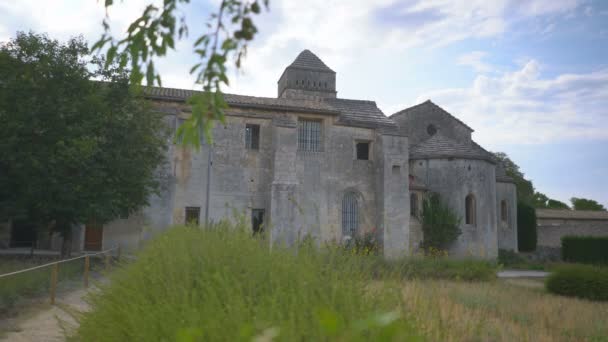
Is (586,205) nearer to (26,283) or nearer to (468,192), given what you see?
(468,192)

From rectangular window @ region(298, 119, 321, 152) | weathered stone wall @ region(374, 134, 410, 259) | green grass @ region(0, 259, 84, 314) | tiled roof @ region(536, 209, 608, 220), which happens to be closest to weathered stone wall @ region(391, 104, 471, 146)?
weathered stone wall @ region(374, 134, 410, 259)

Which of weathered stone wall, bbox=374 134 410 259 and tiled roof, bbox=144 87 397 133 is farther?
weathered stone wall, bbox=374 134 410 259

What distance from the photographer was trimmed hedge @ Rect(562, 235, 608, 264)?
27312 mm

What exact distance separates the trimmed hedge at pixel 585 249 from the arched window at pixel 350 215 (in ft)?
52.3

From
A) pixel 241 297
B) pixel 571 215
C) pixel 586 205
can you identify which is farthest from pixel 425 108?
pixel 586 205

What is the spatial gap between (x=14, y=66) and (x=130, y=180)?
206 inches

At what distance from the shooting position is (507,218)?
2856 centimetres

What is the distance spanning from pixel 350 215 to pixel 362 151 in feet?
12.7

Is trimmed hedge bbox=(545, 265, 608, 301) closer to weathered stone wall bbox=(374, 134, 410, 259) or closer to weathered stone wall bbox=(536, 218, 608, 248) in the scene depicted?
weathered stone wall bbox=(374, 134, 410, 259)

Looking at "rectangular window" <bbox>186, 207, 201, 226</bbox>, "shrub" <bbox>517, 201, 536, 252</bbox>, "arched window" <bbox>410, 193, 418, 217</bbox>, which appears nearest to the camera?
"rectangular window" <bbox>186, 207, 201, 226</bbox>

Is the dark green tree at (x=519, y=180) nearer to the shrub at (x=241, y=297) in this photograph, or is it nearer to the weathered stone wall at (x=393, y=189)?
the weathered stone wall at (x=393, y=189)

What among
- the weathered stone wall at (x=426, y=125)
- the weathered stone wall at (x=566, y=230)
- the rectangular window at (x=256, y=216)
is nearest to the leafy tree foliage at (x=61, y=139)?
the rectangular window at (x=256, y=216)

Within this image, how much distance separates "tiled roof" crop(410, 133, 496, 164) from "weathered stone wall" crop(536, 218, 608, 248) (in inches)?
408

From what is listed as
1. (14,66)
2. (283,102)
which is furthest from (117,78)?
(283,102)
